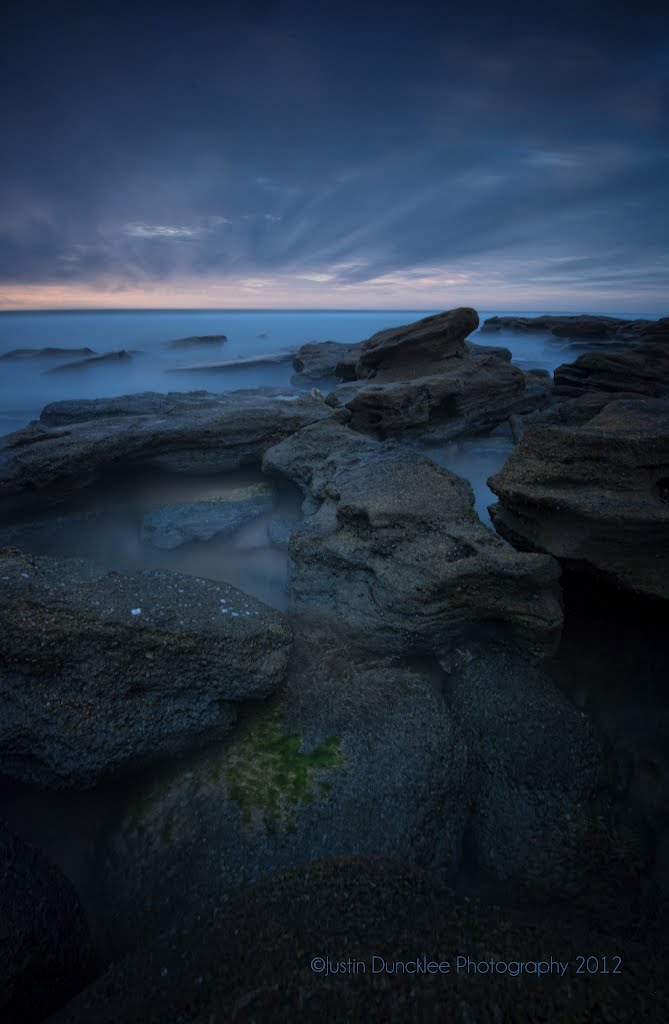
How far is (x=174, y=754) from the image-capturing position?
3.62 meters

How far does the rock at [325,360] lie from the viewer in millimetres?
17656

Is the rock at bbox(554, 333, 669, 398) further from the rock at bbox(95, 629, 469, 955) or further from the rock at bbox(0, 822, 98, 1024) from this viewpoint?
the rock at bbox(0, 822, 98, 1024)

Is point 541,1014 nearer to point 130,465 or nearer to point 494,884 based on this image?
point 494,884

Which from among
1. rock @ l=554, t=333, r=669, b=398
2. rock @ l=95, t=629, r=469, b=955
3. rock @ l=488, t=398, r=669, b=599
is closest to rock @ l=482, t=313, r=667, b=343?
rock @ l=554, t=333, r=669, b=398

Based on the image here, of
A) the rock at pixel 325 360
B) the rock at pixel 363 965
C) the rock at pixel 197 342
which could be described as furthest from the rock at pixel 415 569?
the rock at pixel 197 342

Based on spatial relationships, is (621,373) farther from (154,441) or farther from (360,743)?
(360,743)

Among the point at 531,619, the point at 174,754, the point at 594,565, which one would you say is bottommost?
the point at 174,754

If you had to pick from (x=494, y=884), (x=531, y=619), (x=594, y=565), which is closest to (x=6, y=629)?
(x=494, y=884)

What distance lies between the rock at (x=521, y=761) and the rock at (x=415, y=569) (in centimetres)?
40

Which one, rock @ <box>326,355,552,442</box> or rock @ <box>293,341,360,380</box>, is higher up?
rock @ <box>293,341,360,380</box>

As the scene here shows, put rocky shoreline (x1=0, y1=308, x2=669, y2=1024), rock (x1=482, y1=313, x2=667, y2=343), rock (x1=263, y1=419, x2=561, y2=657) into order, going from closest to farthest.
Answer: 1. rocky shoreline (x1=0, y1=308, x2=669, y2=1024)
2. rock (x1=263, y1=419, x2=561, y2=657)
3. rock (x1=482, y1=313, x2=667, y2=343)

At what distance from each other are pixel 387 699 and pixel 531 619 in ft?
4.93

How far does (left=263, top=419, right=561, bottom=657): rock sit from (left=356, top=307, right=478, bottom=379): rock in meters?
7.04

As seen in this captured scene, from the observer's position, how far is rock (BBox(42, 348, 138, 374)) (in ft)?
82.8
